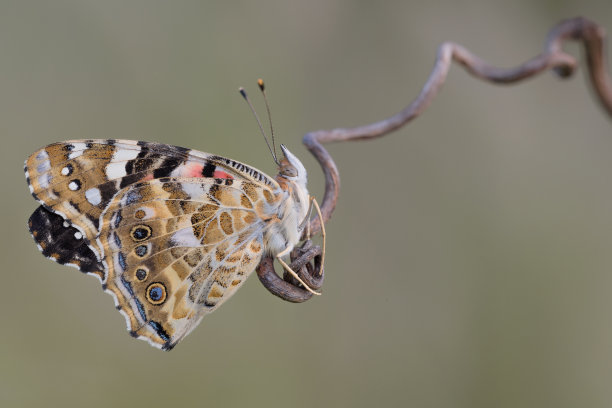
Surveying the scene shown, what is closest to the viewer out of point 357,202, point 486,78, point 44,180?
point 486,78

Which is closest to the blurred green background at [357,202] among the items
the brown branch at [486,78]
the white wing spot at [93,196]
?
the white wing spot at [93,196]

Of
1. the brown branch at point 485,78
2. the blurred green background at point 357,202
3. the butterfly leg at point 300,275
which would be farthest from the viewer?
the blurred green background at point 357,202

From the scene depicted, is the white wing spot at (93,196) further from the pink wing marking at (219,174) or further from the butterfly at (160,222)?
the pink wing marking at (219,174)

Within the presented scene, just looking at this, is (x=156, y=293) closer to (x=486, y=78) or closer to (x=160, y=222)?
(x=160, y=222)

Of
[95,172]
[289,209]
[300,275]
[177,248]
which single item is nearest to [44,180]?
[95,172]

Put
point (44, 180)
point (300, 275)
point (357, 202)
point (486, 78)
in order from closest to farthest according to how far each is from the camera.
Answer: point (300, 275) < point (486, 78) < point (44, 180) < point (357, 202)

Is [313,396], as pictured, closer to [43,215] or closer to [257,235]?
[257,235]

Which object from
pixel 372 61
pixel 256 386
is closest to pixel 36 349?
pixel 256 386

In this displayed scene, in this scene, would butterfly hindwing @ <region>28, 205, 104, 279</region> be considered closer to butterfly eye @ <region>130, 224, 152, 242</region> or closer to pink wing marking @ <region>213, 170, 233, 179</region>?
butterfly eye @ <region>130, 224, 152, 242</region>
